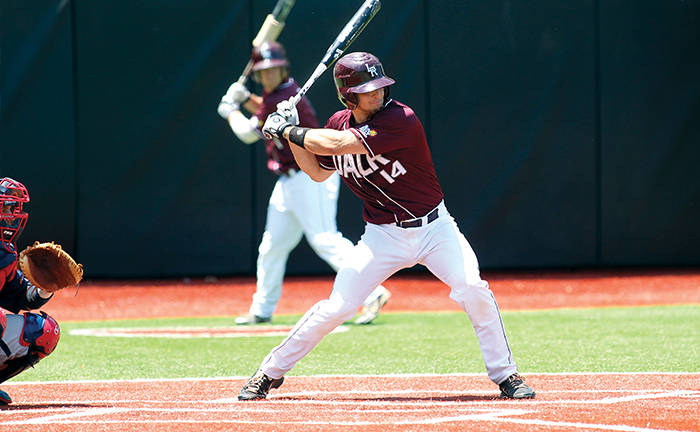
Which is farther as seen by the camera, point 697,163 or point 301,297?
point 697,163

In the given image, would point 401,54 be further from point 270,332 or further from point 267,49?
point 270,332

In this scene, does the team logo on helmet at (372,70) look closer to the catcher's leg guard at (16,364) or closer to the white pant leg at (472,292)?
the white pant leg at (472,292)

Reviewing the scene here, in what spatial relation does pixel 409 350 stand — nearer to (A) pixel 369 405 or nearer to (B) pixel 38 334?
(A) pixel 369 405

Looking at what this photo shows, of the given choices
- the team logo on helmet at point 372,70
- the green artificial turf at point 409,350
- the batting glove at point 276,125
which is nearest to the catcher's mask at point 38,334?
the green artificial turf at point 409,350

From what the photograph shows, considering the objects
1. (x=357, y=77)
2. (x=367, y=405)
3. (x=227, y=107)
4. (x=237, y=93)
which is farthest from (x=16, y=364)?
(x=237, y=93)

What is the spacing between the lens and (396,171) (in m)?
4.36

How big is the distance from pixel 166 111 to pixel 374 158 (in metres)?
7.07

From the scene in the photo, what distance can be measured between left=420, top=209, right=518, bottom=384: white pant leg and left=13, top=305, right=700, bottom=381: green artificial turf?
0.99 metres

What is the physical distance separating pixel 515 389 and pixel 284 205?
3570 mm

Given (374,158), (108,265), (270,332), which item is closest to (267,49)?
(270,332)

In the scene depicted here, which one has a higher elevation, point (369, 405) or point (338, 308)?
point (338, 308)

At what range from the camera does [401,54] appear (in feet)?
36.3

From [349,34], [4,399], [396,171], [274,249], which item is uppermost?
[349,34]

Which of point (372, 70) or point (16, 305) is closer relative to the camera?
point (16, 305)
